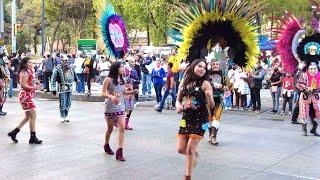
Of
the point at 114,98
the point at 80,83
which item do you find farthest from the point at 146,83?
the point at 114,98

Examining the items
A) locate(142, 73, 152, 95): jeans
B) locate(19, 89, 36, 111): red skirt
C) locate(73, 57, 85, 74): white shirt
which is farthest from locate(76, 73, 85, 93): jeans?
locate(19, 89, 36, 111): red skirt

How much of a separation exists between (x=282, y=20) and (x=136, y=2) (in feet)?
82.5

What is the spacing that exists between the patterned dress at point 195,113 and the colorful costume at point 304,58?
4.91 metres

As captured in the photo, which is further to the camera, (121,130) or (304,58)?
(304,58)

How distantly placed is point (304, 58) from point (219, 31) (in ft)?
8.30

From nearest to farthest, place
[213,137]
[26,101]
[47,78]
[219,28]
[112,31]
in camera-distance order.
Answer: [26,101] → [213,137] → [219,28] → [112,31] → [47,78]

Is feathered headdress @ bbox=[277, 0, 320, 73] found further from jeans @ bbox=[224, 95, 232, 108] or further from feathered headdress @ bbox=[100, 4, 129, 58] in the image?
feathered headdress @ bbox=[100, 4, 129, 58]

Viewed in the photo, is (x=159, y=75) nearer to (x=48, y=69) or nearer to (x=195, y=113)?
(x=48, y=69)

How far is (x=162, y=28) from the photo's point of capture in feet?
123

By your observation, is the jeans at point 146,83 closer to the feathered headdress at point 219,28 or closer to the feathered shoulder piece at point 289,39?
the feathered shoulder piece at point 289,39

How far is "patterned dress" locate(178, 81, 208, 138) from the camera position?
7031mm

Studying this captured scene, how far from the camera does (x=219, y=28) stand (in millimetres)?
11250

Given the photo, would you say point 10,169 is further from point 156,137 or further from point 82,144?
point 156,137

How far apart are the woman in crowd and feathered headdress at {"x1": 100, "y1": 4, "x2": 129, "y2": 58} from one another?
7.11 meters
